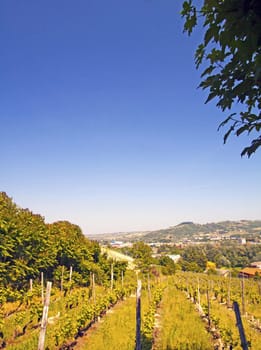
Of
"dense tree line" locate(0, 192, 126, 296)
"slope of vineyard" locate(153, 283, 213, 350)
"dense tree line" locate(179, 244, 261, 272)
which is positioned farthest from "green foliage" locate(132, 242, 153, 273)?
"dense tree line" locate(179, 244, 261, 272)

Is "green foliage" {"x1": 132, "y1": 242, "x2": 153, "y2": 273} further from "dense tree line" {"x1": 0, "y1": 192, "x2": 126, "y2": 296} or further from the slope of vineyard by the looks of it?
the slope of vineyard

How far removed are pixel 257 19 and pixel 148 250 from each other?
41.0 meters

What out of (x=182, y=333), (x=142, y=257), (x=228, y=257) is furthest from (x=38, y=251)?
(x=228, y=257)

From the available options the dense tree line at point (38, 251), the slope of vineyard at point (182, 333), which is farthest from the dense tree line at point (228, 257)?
the slope of vineyard at point (182, 333)

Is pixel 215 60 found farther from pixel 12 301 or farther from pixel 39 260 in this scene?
pixel 39 260

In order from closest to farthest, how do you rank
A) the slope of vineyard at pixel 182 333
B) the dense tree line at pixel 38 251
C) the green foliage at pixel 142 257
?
the slope of vineyard at pixel 182 333
the dense tree line at pixel 38 251
the green foliage at pixel 142 257

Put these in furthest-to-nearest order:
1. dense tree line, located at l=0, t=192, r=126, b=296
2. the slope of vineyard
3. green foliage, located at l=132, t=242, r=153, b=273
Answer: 1. green foliage, located at l=132, t=242, r=153, b=273
2. dense tree line, located at l=0, t=192, r=126, b=296
3. the slope of vineyard

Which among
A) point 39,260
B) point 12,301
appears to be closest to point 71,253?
point 39,260

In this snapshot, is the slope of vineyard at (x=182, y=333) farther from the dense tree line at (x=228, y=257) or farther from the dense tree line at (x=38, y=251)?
the dense tree line at (x=228, y=257)

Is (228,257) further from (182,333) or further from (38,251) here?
(182,333)

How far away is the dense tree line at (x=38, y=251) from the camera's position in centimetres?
2131

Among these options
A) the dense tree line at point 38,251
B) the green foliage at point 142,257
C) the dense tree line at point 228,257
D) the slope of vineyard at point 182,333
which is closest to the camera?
the slope of vineyard at point 182,333

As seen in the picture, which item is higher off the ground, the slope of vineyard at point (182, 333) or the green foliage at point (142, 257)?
the slope of vineyard at point (182, 333)

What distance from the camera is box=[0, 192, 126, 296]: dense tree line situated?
2131 centimetres
